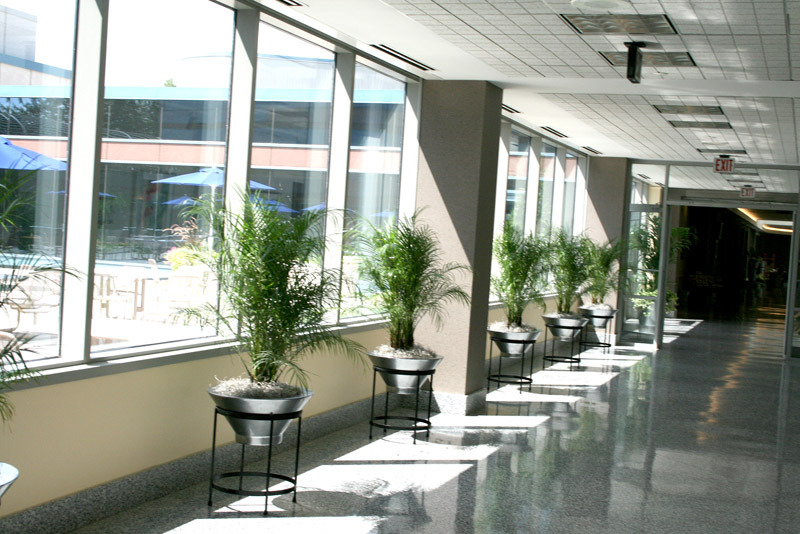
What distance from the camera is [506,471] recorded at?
559 cm

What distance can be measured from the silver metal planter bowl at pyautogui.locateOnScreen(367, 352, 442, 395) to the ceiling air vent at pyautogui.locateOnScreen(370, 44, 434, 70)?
2.42 metres

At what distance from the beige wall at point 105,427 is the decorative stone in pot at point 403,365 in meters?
1.29

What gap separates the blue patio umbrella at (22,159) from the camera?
387 centimetres

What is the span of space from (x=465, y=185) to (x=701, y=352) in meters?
7.78

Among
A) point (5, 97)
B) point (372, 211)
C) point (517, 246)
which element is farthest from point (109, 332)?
point (517, 246)

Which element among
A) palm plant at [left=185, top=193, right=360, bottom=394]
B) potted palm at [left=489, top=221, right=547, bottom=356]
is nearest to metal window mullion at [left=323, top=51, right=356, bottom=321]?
palm plant at [left=185, top=193, right=360, bottom=394]

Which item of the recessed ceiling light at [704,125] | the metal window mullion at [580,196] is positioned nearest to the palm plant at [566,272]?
the recessed ceiling light at [704,125]

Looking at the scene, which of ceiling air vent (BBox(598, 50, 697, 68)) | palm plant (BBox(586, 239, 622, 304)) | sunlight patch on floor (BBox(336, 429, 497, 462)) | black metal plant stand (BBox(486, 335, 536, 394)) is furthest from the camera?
palm plant (BBox(586, 239, 622, 304))

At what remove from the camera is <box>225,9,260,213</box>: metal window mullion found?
541cm

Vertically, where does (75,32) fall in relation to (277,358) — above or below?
above

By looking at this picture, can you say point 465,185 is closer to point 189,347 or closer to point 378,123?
point 378,123

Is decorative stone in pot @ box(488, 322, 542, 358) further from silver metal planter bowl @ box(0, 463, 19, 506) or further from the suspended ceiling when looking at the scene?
silver metal planter bowl @ box(0, 463, 19, 506)

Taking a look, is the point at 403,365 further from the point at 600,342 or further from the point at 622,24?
the point at 600,342

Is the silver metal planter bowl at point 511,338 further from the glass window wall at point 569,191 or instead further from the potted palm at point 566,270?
the glass window wall at point 569,191
